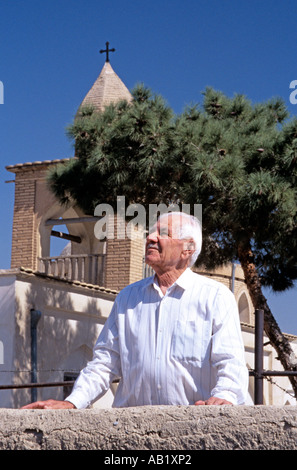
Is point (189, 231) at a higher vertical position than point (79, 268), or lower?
lower

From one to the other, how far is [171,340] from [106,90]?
18.3 metres

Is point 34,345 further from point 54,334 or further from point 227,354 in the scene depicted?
point 227,354

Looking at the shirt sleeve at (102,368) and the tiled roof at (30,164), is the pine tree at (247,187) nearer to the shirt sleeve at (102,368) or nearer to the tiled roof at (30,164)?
the tiled roof at (30,164)

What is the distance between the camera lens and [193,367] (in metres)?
2.83

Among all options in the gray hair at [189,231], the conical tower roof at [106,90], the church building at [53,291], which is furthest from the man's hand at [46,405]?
the conical tower roof at [106,90]

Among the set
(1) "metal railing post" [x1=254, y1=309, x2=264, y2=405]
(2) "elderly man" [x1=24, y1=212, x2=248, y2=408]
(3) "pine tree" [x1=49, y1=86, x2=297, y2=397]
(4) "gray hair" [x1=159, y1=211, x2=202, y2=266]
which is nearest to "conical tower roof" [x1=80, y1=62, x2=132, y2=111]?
(3) "pine tree" [x1=49, y1=86, x2=297, y2=397]

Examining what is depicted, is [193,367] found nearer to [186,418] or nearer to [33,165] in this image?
[186,418]

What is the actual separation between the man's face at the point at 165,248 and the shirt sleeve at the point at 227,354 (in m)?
0.26

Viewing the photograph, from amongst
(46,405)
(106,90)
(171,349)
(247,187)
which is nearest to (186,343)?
(171,349)

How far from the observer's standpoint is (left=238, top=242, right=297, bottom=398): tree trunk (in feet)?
39.0

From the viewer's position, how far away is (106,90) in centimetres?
2067

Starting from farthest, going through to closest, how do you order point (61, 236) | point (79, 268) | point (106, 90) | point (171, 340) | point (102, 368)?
point (106, 90)
point (61, 236)
point (79, 268)
point (102, 368)
point (171, 340)

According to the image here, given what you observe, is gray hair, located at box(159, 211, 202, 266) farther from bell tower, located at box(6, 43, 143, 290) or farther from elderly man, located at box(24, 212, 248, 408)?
bell tower, located at box(6, 43, 143, 290)

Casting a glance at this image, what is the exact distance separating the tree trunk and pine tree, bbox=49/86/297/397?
2 cm
